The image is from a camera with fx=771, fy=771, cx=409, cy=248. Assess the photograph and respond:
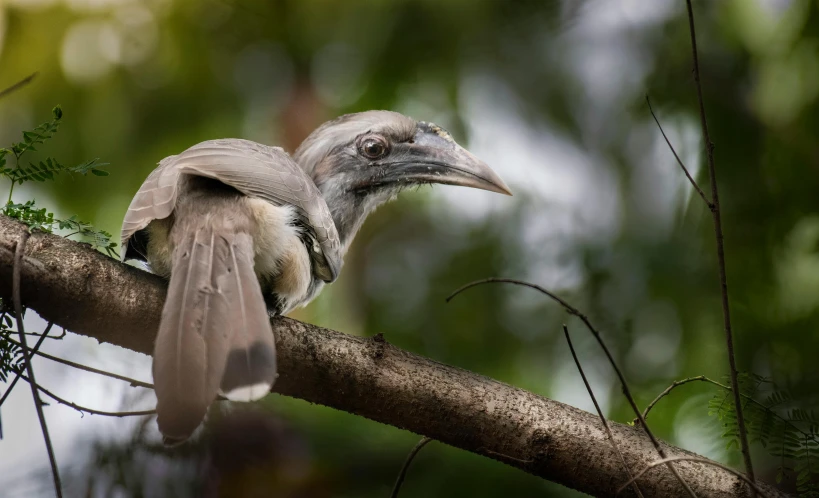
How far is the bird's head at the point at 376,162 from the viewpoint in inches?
137

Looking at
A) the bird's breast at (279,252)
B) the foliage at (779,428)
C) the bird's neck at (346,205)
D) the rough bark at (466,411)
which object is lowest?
the rough bark at (466,411)

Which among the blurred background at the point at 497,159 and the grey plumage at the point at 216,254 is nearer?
the grey plumage at the point at 216,254

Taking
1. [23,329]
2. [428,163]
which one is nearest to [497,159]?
[428,163]

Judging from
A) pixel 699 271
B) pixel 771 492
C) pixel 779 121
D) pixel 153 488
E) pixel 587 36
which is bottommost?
pixel 153 488

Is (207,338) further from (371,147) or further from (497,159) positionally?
(497,159)

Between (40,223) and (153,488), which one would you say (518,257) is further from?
(40,223)

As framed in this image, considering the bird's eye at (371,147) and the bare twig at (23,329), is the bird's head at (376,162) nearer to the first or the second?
the bird's eye at (371,147)

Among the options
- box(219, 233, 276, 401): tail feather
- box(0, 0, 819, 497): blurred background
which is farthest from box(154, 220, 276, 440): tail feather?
box(0, 0, 819, 497): blurred background

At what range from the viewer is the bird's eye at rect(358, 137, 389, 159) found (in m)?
3.53

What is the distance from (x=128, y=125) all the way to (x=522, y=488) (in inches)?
118

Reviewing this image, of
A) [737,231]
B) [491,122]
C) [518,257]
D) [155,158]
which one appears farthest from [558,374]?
[155,158]

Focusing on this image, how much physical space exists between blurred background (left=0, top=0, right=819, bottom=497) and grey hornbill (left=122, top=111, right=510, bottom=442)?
996mm

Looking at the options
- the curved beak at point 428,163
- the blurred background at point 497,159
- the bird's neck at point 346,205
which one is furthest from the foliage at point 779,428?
the bird's neck at point 346,205

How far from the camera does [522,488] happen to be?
359 cm
